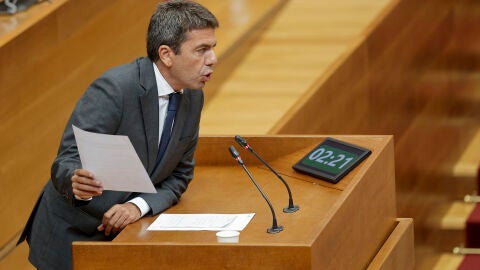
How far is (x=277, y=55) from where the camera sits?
12.0 feet

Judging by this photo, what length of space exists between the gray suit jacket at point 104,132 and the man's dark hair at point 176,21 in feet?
0.20

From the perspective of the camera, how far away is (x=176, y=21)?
1.92 m

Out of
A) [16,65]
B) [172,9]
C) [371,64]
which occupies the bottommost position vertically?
[371,64]

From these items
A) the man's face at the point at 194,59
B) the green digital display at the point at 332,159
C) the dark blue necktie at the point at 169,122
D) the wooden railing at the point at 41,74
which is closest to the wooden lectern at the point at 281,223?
the green digital display at the point at 332,159

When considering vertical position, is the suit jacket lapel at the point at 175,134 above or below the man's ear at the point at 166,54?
below

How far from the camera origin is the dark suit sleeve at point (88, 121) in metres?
1.85

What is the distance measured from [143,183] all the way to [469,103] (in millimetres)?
3218

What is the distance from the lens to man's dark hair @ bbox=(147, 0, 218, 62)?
1920 mm

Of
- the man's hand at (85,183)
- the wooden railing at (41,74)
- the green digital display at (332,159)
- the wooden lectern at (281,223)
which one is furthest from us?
the wooden railing at (41,74)

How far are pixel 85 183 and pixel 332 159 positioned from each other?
55cm

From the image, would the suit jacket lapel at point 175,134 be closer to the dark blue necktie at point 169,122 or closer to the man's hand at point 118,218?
the dark blue necktie at point 169,122

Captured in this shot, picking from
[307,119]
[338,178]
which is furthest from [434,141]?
[338,178]

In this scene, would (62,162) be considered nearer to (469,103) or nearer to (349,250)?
(349,250)

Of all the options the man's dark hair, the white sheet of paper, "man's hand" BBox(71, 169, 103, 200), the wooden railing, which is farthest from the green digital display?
the wooden railing
